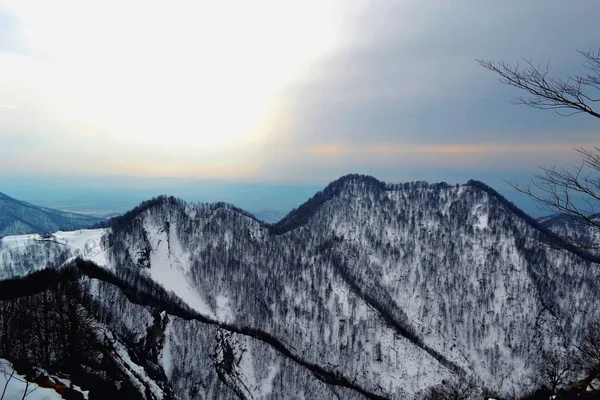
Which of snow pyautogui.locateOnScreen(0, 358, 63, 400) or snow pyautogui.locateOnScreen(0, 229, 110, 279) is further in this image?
snow pyautogui.locateOnScreen(0, 229, 110, 279)

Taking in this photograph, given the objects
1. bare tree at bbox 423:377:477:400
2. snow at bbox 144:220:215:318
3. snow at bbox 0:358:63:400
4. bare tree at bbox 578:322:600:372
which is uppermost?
snow at bbox 0:358:63:400

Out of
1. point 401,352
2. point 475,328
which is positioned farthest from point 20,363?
point 475,328

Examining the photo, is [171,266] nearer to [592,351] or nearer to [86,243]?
[86,243]

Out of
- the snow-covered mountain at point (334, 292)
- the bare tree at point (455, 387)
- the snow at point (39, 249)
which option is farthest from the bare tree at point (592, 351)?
the snow at point (39, 249)

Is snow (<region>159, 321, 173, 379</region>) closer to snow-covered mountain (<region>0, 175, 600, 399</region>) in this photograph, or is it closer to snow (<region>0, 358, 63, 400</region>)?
snow-covered mountain (<region>0, 175, 600, 399</region>)

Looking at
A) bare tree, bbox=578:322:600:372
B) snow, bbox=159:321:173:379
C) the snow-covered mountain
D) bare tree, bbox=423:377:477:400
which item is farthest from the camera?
bare tree, bbox=423:377:477:400

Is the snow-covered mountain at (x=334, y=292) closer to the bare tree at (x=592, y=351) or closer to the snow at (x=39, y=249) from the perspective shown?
the snow at (x=39, y=249)

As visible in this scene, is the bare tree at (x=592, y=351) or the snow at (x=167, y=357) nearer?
the bare tree at (x=592, y=351)

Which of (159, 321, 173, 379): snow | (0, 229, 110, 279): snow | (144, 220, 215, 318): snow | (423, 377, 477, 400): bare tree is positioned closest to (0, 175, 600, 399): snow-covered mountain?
(159, 321, 173, 379): snow
